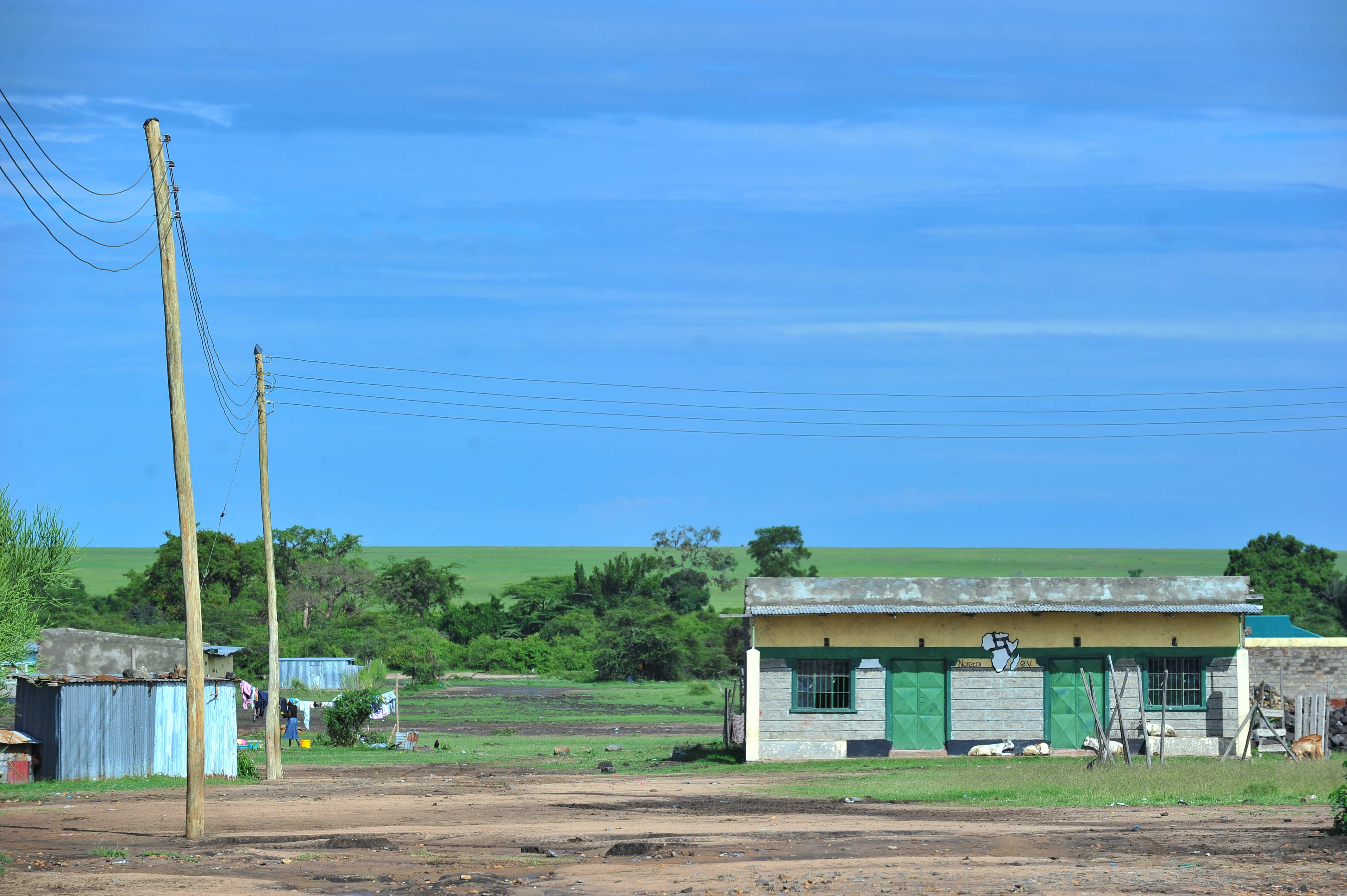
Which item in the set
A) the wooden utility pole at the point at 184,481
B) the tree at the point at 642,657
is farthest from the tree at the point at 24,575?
A: the tree at the point at 642,657

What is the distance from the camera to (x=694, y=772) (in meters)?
30.5

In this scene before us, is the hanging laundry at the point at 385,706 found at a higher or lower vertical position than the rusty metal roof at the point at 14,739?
lower

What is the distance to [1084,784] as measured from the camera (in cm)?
2481

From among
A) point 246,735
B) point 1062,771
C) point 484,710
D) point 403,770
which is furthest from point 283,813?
point 484,710

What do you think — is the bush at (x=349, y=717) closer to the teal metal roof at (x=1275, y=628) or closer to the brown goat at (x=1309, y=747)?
the brown goat at (x=1309, y=747)

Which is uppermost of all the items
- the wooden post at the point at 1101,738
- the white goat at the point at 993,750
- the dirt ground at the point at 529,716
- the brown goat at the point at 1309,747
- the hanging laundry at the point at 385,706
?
the wooden post at the point at 1101,738

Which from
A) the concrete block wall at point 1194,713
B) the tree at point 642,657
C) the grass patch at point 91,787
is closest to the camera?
the grass patch at point 91,787

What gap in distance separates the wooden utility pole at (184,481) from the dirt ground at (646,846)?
1038mm

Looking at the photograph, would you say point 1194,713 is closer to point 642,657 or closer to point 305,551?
point 642,657

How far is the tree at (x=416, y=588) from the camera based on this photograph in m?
107

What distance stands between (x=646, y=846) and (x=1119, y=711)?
14.1 metres

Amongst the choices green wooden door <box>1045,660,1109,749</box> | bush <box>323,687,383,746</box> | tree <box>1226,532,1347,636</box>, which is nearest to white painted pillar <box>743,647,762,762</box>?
green wooden door <box>1045,660,1109,749</box>

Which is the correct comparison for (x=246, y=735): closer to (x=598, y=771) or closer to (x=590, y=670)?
(x=598, y=771)

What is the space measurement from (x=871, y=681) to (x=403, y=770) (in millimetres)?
11133
